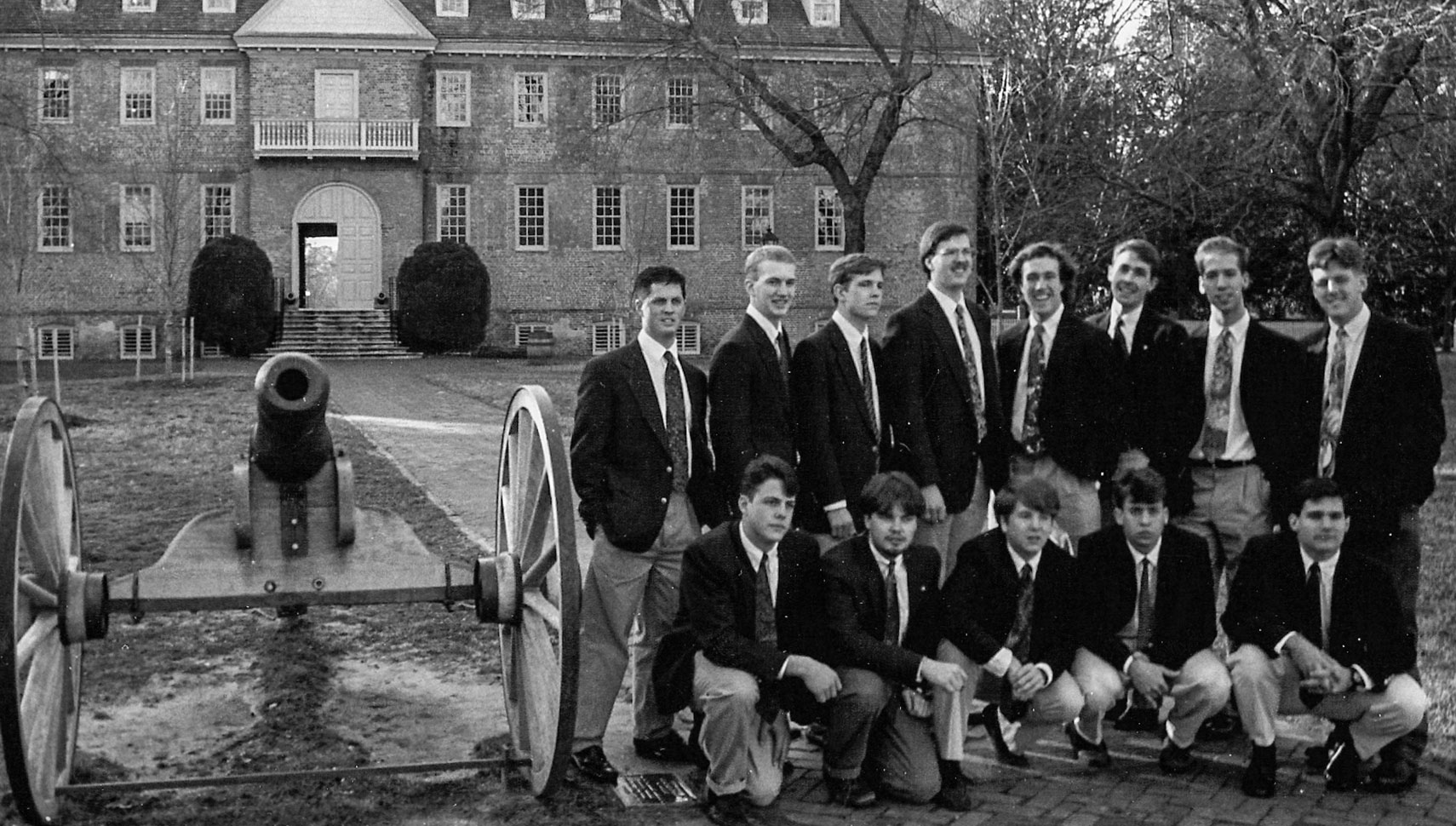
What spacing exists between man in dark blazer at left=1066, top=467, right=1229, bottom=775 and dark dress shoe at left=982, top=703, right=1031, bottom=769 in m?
0.26

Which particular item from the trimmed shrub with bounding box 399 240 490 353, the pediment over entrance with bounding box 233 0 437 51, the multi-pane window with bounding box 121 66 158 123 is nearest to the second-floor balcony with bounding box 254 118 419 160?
the pediment over entrance with bounding box 233 0 437 51

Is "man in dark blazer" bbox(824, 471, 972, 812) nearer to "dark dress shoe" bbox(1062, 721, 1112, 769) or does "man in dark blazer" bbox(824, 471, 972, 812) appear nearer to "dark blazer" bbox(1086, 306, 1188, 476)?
"dark dress shoe" bbox(1062, 721, 1112, 769)

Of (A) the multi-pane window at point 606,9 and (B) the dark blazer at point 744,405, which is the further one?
(A) the multi-pane window at point 606,9

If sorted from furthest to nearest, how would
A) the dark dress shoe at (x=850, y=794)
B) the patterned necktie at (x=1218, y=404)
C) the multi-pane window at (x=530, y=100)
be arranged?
the multi-pane window at (x=530, y=100) < the patterned necktie at (x=1218, y=404) < the dark dress shoe at (x=850, y=794)

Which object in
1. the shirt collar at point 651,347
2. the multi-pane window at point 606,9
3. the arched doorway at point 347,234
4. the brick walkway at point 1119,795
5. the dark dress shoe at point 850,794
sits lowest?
the brick walkway at point 1119,795

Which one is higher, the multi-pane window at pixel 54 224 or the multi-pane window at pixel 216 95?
the multi-pane window at pixel 216 95

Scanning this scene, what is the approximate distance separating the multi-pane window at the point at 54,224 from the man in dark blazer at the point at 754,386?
38.5 meters

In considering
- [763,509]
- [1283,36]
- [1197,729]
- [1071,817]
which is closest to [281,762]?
[763,509]

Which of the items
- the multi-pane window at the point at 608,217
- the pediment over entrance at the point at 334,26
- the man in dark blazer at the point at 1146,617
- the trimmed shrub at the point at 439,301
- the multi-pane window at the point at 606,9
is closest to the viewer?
the man in dark blazer at the point at 1146,617

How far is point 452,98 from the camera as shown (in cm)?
4081

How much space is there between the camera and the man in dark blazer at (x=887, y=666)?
539cm

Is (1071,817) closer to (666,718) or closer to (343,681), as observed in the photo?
(666,718)

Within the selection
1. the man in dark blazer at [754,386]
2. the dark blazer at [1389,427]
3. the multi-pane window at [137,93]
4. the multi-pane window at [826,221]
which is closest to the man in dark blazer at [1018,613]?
the man in dark blazer at [754,386]

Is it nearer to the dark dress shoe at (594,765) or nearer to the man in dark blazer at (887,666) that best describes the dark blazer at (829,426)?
the man in dark blazer at (887,666)
